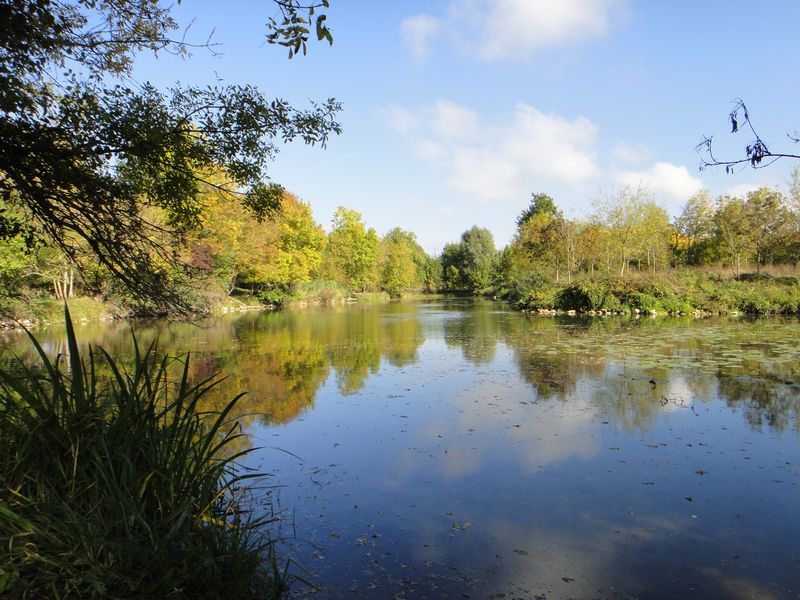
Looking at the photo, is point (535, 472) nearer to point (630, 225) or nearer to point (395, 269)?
point (630, 225)

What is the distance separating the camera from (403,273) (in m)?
63.1

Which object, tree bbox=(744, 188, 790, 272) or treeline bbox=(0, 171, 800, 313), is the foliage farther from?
tree bbox=(744, 188, 790, 272)

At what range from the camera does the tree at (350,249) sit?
2077 inches

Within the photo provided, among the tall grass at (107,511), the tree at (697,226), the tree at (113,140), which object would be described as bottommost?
the tall grass at (107,511)

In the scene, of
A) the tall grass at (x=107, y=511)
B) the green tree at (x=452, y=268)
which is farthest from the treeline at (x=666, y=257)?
the tall grass at (x=107, y=511)

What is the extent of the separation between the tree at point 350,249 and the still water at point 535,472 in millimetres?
39991

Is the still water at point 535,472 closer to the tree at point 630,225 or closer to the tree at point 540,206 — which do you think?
the tree at point 630,225

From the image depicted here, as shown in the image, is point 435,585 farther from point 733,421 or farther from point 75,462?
point 733,421

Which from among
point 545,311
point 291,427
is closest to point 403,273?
point 545,311

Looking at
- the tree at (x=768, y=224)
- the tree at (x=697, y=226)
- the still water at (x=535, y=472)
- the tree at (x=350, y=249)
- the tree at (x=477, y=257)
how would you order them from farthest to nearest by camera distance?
the tree at (x=477, y=257), the tree at (x=350, y=249), the tree at (x=697, y=226), the tree at (x=768, y=224), the still water at (x=535, y=472)

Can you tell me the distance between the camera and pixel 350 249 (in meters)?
52.8

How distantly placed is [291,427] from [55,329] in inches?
692

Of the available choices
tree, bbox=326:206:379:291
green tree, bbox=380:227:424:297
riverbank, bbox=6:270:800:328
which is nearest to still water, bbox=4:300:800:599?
riverbank, bbox=6:270:800:328

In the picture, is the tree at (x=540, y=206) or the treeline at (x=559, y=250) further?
the tree at (x=540, y=206)
